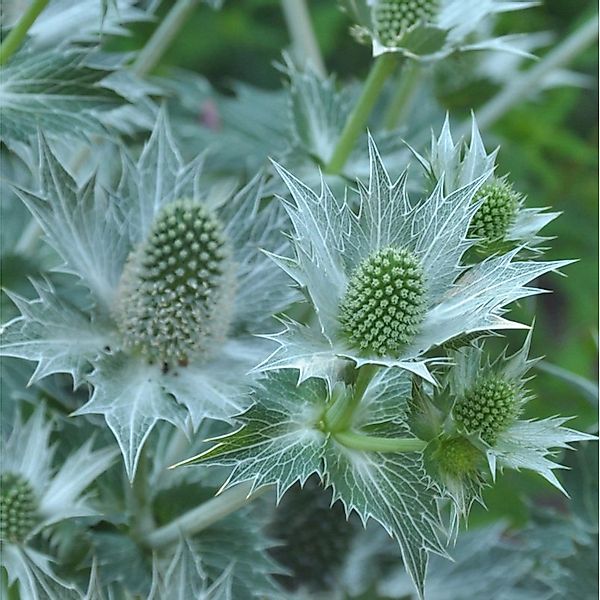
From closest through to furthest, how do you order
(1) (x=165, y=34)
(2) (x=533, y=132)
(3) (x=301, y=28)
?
1. (1) (x=165, y=34)
2. (3) (x=301, y=28)
3. (2) (x=533, y=132)

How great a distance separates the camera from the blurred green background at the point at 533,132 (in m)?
1.62

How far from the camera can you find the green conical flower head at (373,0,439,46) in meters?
1.04

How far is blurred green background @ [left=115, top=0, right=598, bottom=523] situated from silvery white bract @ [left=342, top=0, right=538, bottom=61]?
1.58ft

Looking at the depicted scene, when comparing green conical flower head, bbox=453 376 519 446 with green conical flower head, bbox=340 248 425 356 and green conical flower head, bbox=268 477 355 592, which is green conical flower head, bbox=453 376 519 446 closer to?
green conical flower head, bbox=340 248 425 356

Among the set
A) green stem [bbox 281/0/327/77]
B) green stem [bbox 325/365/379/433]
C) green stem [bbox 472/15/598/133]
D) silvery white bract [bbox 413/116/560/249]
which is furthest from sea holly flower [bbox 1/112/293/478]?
green stem [bbox 472/15/598/133]

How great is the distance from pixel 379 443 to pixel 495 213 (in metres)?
0.21

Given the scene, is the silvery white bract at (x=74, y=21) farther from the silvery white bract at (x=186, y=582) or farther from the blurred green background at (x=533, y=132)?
the blurred green background at (x=533, y=132)

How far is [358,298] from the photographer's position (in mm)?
767

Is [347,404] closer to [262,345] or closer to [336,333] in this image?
[336,333]

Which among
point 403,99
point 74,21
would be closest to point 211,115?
point 403,99

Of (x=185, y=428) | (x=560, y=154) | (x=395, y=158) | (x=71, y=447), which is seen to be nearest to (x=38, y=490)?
(x=71, y=447)

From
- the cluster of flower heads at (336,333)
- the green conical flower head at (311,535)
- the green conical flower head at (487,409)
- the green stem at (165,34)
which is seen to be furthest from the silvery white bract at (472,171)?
the green stem at (165,34)

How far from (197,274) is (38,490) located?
Answer: 28 cm

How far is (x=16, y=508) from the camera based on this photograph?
3.01 feet
